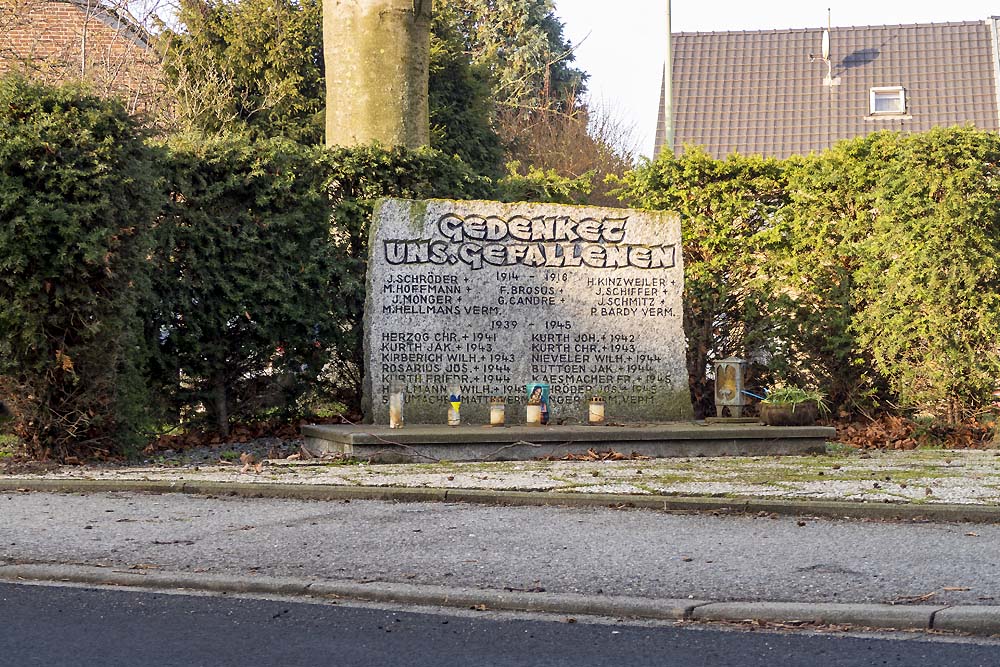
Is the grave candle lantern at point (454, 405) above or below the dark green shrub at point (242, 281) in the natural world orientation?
below

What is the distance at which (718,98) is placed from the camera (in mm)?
39062

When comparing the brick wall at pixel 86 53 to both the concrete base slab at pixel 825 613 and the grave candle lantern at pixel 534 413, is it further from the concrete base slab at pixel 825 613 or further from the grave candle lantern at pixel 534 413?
the concrete base slab at pixel 825 613

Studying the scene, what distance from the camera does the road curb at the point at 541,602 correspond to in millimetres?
5840

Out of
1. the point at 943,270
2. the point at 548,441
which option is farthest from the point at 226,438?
the point at 943,270

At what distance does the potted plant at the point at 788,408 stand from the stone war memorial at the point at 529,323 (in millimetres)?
208

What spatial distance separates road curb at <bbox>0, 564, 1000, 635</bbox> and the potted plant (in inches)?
273

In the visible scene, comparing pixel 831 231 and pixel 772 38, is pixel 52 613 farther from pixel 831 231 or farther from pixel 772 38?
pixel 772 38

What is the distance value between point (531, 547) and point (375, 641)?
6.33 feet

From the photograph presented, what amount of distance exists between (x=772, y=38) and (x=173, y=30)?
2243 centimetres

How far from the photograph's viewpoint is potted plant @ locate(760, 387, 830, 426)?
12.9 metres

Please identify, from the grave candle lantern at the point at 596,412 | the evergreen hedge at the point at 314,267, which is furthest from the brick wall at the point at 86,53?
the grave candle lantern at the point at 596,412

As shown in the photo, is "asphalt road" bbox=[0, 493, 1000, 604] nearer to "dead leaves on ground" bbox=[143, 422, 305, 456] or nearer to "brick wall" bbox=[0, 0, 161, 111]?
"dead leaves on ground" bbox=[143, 422, 305, 456]

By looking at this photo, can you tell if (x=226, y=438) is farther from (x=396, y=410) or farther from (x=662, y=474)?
(x=662, y=474)

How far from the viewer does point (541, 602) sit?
6.27 m
